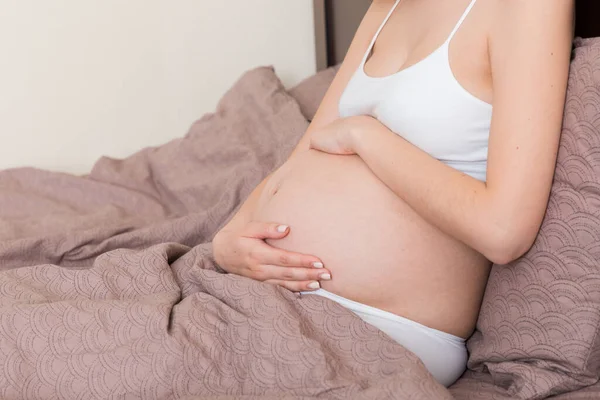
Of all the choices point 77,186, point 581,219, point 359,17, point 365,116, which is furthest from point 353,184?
point 359,17

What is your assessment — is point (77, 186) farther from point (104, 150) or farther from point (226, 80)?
point (226, 80)

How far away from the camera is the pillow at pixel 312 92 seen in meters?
1.80

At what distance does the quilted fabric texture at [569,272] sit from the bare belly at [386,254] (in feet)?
0.32

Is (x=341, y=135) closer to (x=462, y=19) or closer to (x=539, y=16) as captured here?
(x=462, y=19)

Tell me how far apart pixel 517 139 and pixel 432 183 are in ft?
0.44

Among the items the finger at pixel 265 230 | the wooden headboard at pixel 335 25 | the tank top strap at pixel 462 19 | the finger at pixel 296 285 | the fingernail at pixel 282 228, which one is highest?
the tank top strap at pixel 462 19

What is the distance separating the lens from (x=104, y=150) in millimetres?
2072

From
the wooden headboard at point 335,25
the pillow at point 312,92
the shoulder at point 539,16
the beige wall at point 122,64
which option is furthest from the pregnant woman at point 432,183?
the beige wall at point 122,64

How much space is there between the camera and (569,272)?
3.09 feet

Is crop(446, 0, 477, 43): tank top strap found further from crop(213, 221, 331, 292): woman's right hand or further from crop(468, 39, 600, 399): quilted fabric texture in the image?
crop(213, 221, 331, 292): woman's right hand

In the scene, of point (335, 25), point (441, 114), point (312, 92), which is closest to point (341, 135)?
point (441, 114)

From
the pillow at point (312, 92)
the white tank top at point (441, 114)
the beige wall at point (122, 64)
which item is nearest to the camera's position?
the white tank top at point (441, 114)

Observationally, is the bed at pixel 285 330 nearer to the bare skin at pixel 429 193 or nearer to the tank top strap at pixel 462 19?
the bare skin at pixel 429 193

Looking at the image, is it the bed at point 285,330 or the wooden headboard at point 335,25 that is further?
the wooden headboard at point 335,25
